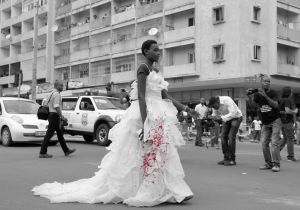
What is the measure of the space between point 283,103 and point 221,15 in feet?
76.7

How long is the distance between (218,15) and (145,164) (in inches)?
1198

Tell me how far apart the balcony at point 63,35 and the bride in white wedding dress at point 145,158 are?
47247mm

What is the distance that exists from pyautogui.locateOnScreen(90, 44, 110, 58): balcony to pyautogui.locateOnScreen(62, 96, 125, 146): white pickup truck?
28.2 meters

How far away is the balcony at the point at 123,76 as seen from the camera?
1683 inches

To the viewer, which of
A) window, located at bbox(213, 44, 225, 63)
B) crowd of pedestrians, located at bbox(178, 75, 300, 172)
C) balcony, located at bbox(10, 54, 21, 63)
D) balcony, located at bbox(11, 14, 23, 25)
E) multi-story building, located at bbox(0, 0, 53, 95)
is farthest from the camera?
balcony, located at bbox(11, 14, 23, 25)

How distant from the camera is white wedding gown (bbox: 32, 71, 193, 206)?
217 inches

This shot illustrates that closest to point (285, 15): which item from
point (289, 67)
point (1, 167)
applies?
point (289, 67)

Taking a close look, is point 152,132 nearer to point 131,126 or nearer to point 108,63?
point 131,126

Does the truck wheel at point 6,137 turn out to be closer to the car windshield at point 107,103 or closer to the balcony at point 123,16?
the car windshield at point 107,103

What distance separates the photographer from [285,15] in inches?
1453

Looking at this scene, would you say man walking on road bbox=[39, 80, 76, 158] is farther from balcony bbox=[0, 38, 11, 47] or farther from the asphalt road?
balcony bbox=[0, 38, 11, 47]

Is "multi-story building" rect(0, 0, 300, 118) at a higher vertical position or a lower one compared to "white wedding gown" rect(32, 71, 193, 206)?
higher

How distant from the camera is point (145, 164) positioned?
564 cm

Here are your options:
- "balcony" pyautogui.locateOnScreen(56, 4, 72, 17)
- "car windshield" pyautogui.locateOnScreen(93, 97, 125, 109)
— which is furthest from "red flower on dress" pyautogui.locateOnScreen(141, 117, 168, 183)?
"balcony" pyautogui.locateOnScreen(56, 4, 72, 17)
